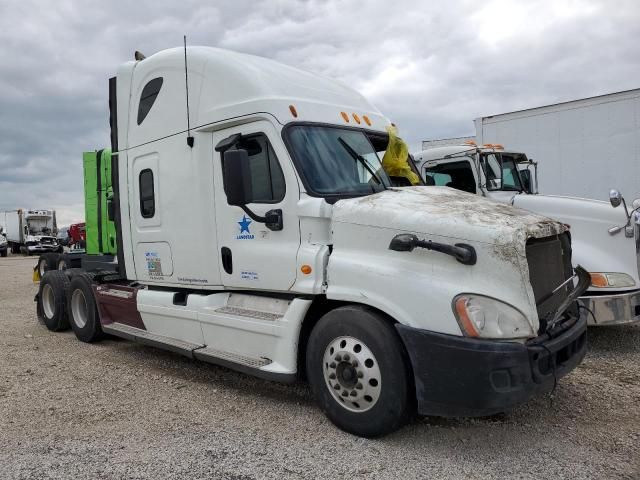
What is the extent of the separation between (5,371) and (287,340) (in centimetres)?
357

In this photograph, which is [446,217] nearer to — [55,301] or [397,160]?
[397,160]

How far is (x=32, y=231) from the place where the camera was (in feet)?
122

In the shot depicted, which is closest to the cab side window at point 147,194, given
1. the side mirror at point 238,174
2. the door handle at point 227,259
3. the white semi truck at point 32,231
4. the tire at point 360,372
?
the door handle at point 227,259

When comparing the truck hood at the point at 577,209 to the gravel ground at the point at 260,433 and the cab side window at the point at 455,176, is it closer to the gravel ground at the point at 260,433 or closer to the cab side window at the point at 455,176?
the cab side window at the point at 455,176

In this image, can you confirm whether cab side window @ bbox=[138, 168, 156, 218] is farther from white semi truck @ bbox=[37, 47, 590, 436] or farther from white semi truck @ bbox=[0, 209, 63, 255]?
white semi truck @ bbox=[0, 209, 63, 255]

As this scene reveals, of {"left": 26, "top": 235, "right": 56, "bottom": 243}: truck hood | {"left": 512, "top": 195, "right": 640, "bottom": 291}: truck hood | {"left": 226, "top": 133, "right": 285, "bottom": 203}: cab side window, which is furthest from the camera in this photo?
{"left": 26, "top": 235, "right": 56, "bottom": 243}: truck hood

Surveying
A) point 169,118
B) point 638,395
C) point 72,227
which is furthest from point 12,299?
point 638,395

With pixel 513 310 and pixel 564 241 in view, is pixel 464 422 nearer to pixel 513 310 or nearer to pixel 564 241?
pixel 513 310

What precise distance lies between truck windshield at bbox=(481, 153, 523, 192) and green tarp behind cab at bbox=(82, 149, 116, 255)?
5338mm

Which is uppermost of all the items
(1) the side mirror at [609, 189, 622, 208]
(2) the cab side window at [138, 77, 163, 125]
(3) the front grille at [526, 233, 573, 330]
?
(2) the cab side window at [138, 77, 163, 125]

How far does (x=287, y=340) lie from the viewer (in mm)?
4211

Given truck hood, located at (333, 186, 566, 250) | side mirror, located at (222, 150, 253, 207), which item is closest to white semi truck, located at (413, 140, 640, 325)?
truck hood, located at (333, 186, 566, 250)

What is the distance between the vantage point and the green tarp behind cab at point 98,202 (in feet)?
24.7

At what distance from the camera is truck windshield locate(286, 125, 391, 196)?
4.32m
